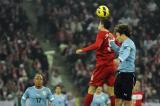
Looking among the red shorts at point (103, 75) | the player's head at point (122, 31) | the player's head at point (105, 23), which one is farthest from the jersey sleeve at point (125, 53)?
the red shorts at point (103, 75)

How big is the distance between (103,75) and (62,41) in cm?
1413

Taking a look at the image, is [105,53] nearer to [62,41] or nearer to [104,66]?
[104,66]

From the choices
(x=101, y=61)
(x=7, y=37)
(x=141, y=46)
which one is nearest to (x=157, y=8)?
(x=141, y=46)

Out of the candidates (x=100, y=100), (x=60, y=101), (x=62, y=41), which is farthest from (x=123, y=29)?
(x=62, y=41)

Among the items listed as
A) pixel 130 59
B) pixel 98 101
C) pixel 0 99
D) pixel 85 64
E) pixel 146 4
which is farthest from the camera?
pixel 146 4

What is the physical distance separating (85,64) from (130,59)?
42.9 feet

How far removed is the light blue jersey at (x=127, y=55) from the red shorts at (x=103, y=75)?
1.07 metres

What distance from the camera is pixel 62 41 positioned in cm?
2927

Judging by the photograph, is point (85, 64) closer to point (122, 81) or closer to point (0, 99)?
point (0, 99)

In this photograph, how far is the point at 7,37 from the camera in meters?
28.8

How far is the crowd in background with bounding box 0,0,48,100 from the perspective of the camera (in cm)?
2581

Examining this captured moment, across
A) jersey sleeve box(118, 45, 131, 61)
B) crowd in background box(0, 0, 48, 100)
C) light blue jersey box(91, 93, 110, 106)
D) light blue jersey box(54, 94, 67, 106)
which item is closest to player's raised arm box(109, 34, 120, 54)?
jersey sleeve box(118, 45, 131, 61)

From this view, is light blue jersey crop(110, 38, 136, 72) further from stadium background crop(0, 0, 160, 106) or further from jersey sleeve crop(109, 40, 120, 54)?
stadium background crop(0, 0, 160, 106)

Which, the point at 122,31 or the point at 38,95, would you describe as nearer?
the point at 122,31
